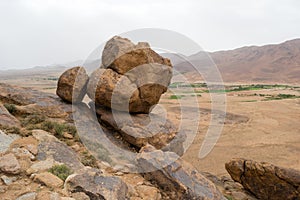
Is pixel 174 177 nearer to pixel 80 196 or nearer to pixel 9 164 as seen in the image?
pixel 80 196

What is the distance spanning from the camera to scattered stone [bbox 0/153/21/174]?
16.3ft

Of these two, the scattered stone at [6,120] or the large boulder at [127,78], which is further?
the large boulder at [127,78]

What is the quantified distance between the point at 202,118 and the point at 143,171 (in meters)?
15.3

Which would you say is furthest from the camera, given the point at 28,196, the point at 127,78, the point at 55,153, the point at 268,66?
the point at 268,66

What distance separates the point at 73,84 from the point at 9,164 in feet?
17.2

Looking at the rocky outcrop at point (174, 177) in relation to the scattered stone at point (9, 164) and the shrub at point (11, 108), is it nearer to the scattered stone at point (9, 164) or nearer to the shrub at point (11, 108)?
the scattered stone at point (9, 164)

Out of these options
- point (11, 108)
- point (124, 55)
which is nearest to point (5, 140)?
point (11, 108)

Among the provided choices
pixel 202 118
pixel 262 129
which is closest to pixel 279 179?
pixel 262 129

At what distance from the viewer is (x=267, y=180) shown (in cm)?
794

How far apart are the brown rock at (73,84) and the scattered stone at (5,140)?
3470 mm

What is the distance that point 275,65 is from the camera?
102750 mm

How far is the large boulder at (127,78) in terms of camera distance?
934 centimetres

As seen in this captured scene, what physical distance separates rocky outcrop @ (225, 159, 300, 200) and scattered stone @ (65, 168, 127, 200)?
4853 mm

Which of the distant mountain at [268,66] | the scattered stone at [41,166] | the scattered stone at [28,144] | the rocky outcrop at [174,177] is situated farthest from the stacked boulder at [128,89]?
the distant mountain at [268,66]
